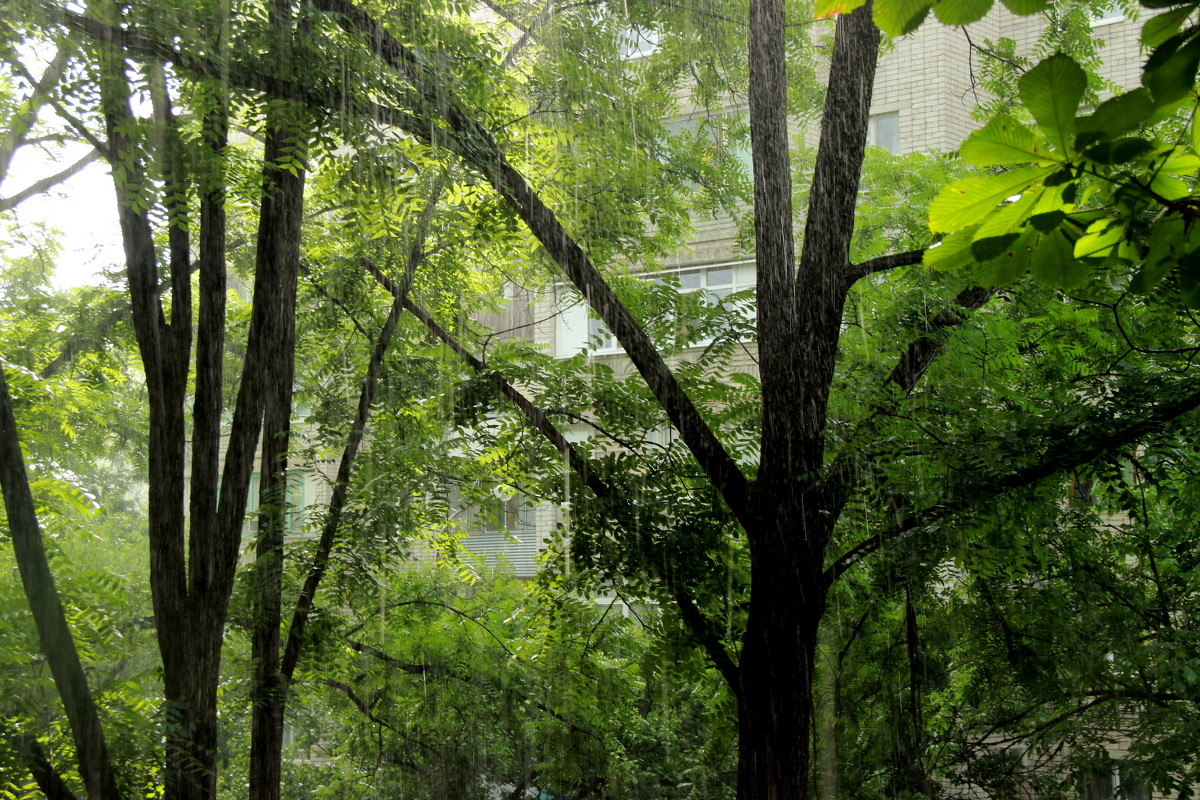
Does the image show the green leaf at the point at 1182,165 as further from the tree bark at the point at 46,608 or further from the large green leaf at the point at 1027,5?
the tree bark at the point at 46,608

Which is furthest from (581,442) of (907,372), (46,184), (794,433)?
(46,184)

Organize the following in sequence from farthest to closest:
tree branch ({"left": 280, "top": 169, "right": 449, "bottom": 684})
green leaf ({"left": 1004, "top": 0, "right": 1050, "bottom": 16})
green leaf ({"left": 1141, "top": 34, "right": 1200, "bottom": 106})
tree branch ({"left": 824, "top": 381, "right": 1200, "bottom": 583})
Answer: tree branch ({"left": 280, "top": 169, "right": 449, "bottom": 684})
tree branch ({"left": 824, "top": 381, "right": 1200, "bottom": 583})
green leaf ({"left": 1004, "top": 0, "right": 1050, "bottom": 16})
green leaf ({"left": 1141, "top": 34, "right": 1200, "bottom": 106})

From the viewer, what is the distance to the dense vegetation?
584 centimetres

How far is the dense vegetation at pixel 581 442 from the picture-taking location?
5.84 m

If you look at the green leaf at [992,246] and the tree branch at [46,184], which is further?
the tree branch at [46,184]

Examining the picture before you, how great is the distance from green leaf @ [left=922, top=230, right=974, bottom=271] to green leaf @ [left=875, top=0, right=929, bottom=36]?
1.14ft

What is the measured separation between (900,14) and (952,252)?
392 mm

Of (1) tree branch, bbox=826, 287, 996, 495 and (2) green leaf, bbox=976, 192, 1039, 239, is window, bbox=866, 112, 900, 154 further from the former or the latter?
(2) green leaf, bbox=976, 192, 1039, 239

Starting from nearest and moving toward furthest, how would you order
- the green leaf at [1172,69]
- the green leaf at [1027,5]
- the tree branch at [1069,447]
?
the green leaf at [1172,69], the green leaf at [1027,5], the tree branch at [1069,447]

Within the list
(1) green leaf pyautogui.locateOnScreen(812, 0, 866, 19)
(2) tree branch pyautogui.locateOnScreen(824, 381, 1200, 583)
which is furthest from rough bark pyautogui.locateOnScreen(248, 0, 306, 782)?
(1) green leaf pyautogui.locateOnScreen(812, 0, 866, 19)

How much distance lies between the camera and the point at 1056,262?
5.30 ft

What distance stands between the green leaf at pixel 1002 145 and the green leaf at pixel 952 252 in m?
0.20

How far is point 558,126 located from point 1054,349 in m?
4.42

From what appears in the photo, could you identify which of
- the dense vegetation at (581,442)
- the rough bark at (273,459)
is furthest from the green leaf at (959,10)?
the rough bark at (273,459)
